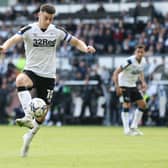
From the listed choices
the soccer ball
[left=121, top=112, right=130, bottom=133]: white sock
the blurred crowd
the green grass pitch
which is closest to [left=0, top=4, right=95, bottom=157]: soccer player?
the soccer ball

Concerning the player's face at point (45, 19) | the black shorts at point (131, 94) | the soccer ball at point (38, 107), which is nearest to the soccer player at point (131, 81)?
the black shorts at point (131, 94)

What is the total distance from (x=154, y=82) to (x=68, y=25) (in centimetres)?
788

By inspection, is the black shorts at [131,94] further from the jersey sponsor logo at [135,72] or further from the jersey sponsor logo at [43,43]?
the jersey sponsor logo at [43,43]

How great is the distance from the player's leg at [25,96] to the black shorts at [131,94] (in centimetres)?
984

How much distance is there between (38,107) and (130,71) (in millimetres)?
10606

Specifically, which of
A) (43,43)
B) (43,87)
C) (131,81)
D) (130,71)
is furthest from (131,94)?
(43,43)

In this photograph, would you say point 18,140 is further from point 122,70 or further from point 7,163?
point 7,163

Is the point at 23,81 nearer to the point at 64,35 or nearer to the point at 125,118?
the point at 64,35

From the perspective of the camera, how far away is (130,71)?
77.5 feet

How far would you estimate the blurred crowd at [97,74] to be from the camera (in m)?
30.9

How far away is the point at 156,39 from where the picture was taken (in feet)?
107

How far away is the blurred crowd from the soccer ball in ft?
54.0

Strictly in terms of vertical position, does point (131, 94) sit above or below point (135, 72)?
below

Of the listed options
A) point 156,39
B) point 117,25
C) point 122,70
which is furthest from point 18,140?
point 117,25
